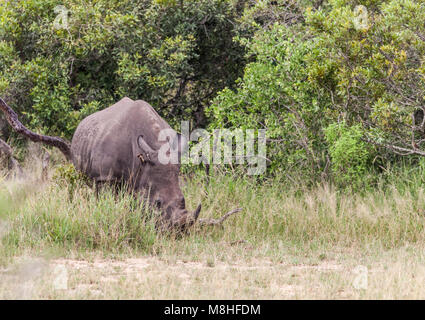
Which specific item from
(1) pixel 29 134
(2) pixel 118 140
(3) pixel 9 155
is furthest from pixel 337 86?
(3) pixel 9 155

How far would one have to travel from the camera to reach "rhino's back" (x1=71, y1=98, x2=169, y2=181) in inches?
359

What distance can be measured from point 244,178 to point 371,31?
310 centimetres

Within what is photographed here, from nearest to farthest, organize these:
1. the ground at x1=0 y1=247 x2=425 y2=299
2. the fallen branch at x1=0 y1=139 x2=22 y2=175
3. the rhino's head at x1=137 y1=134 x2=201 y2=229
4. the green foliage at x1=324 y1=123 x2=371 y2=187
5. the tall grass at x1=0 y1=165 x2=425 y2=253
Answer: the ground at x1=0 y1=247 x2=425 y2=299 < the tall grass at x1=0 y1=165 x2=425 y2=253 < the rhino's head at x1=137 y1=134 x2=201 y2=229 < the green foliage at x1=324 y1=123 x2=371 y2=187 < the fallen branch at x1=0 y1=139 x2=22 y2=175

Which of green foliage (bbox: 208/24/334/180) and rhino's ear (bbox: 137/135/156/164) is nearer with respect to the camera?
rhino's ear (bbox: 137/135/156/164)

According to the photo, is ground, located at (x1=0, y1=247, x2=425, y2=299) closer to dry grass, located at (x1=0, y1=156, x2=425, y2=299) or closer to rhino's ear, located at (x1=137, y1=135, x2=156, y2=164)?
dry grass, located at (x1=0, y1=156, x2=425, y2=299)

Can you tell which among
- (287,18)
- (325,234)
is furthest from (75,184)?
(287,18)

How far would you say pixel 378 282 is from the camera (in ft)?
21.9

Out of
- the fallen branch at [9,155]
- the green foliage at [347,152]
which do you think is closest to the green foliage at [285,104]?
the green foliage at [347,152]

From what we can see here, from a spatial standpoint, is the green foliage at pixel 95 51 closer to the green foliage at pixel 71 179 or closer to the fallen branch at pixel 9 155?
the fallen branch at pixel 9 155

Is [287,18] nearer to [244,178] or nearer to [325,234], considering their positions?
[244,178]

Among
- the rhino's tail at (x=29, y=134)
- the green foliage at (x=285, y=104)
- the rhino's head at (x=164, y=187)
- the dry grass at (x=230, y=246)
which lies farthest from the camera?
the green foliage at (x=285, y=104)

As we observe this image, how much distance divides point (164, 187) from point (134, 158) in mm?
648

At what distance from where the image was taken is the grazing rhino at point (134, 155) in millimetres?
8672

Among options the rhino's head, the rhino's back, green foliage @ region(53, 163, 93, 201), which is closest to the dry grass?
green foliage @ region(53, 163, 93, 201)
